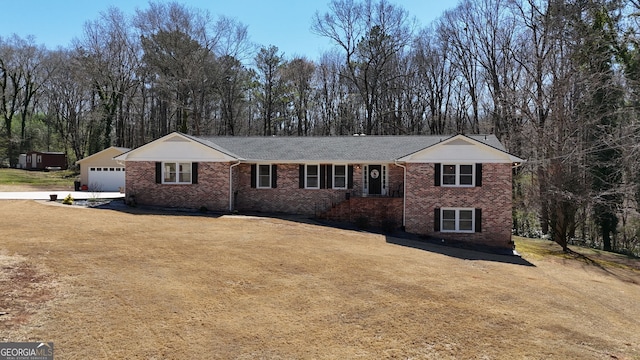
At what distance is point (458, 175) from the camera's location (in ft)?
61.0

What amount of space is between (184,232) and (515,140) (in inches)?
944

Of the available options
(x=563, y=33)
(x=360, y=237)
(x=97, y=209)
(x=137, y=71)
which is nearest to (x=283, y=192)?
(x=360, y=237)

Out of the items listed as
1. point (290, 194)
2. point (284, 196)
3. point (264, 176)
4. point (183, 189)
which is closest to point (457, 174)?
point (290, 194)

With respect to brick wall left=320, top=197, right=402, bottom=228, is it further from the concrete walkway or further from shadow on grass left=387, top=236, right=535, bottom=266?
the concrete walkway

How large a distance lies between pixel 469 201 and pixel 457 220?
104 centimetres

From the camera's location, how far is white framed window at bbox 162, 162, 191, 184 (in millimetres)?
20609

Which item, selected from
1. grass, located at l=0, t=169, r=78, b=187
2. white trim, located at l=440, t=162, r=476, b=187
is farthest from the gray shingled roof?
grass, located at l=0, t=169, r=78, b=187

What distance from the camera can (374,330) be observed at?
6633 millimetres

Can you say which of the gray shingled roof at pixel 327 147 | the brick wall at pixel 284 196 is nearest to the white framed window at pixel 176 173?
the gray shingled roof at pixel 327 147

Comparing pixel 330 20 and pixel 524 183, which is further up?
pixel 330 20

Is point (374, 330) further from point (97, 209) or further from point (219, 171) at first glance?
point (97, 209)

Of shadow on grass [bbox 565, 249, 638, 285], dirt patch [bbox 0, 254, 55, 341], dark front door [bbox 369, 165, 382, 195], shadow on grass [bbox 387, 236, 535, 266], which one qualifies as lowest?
shadow on grass [bbox 565, 249, 638, 285]

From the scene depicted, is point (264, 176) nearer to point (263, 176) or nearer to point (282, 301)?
point (263, 176)

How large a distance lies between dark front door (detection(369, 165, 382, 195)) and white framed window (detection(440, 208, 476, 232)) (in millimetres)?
3460
